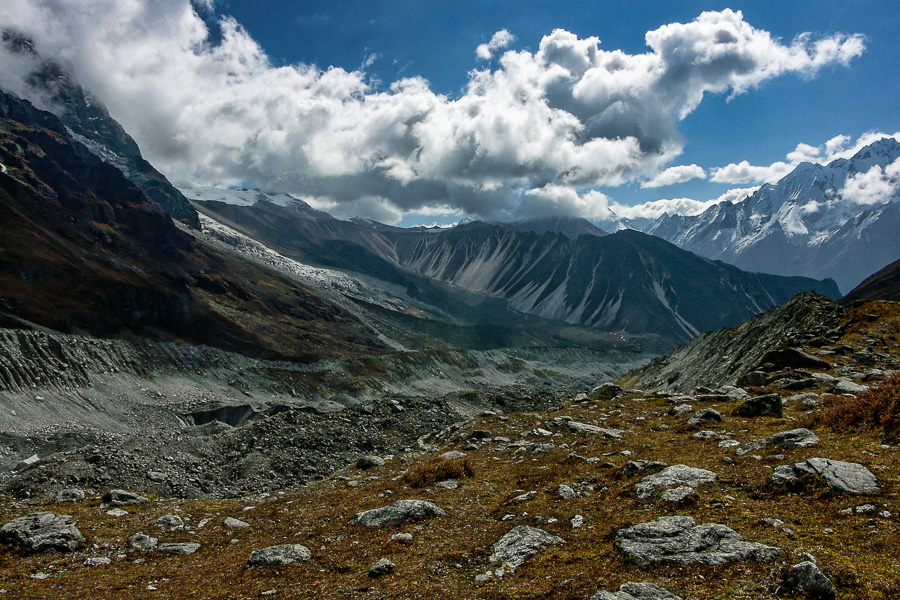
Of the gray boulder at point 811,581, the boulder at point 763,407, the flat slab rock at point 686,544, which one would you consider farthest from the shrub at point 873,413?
the gray boulder at point 811,581

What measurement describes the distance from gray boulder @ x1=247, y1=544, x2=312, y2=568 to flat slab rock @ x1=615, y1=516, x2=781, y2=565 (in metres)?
8.55

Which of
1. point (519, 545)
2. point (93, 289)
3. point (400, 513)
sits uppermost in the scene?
point (93, 289)

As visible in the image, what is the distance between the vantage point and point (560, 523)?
13.1 metres

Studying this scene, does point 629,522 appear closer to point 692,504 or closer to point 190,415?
point 692,504

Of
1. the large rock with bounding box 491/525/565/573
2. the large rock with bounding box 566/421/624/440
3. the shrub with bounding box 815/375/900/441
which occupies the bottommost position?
the large rock with bounding box 566/421/624/440

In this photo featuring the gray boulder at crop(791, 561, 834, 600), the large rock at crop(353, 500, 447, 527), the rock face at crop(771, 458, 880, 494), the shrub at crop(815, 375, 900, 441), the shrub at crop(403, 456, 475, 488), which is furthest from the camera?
the shrub at crop(403, 456, 475, 488)

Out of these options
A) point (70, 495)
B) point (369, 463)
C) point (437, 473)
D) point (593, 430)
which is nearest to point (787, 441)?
point (593, 430)

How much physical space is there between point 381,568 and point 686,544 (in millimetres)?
6963

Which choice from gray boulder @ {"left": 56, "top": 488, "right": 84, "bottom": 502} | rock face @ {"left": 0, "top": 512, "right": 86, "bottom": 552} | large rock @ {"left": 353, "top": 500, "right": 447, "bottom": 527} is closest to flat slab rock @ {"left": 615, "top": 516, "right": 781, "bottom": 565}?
large rock @ {"left": 353, "top": 500, "right": 447, "bottom": 527}

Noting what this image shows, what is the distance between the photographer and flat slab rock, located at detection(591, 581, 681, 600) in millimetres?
8539

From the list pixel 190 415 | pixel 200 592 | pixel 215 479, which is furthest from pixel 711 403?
pixel 190 415

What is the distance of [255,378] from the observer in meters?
124

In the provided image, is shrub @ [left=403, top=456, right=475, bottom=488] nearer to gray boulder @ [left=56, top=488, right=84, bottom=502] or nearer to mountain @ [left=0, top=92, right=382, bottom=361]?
gray boulder @ [left=56, top=488, right=84, bottom=502]

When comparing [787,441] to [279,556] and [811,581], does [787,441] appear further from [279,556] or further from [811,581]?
[279,556]
